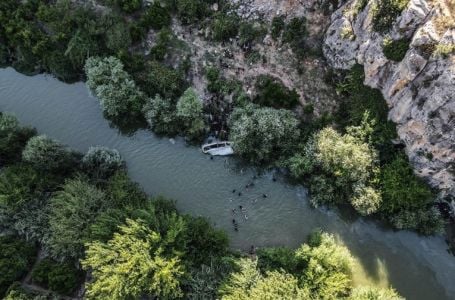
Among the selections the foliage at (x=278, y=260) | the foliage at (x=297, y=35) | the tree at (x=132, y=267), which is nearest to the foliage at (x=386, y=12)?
the foliage at (x=297, y=35)

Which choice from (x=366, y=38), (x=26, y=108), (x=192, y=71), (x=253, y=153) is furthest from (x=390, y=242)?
(x=26, y=108)

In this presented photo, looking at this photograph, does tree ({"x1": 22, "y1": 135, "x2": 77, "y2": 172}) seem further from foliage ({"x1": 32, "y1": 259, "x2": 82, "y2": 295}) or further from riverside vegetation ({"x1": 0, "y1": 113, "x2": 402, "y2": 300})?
foliage ({"x1": 32, "y1": 259, "x2": 82, "y2": 295})

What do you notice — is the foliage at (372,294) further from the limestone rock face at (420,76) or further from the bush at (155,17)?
the bush at (155,17)

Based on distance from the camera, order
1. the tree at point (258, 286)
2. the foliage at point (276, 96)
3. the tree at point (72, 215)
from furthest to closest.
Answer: the foliage at point (276, 96) → the tree at point (72, 215) → the tree at point (258, 286)

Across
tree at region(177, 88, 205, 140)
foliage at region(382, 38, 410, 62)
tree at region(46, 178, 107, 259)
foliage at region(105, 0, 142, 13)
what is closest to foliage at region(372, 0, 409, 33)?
foliage at region(382, 38, 410, 62)

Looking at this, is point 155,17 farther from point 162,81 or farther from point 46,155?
point 46,155

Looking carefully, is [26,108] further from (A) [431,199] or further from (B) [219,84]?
Answer: (A) [431,199]
